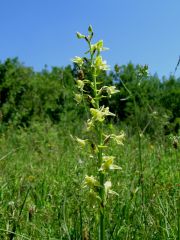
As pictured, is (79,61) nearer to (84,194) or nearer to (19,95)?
(84,194)

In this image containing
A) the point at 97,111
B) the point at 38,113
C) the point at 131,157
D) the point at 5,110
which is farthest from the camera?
the point at 38,113

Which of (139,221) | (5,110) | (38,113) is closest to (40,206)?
(139,221)

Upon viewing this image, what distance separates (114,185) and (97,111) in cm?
178

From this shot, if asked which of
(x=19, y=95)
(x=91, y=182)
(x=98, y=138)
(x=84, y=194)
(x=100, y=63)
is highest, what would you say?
(x=19, y=95)

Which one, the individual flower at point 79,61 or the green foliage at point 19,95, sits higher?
the green foliage at point 19,95

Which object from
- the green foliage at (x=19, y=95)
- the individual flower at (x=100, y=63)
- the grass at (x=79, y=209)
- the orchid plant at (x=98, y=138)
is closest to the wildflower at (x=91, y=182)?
the orchid plant at (x=98, y=138)

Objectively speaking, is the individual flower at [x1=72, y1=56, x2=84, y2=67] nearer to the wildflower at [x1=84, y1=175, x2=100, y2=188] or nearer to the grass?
the grass

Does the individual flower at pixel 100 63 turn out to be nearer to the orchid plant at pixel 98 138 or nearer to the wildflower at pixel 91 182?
the orchid plant at pixel 98 138

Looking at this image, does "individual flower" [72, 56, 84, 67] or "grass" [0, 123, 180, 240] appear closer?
"individual flower" [72, 56, 84, 67]

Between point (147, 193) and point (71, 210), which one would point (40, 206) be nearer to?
point (71, 210)

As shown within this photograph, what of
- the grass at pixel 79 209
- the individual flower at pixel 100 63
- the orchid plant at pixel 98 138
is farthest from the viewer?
the grass at pixel 79 209

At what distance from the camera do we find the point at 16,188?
377 centimetres

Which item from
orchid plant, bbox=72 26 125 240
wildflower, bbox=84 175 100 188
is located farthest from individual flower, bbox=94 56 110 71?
wildflower, bbox=84 175 100 188

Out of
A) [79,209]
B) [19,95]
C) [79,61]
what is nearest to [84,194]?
[79,209]
